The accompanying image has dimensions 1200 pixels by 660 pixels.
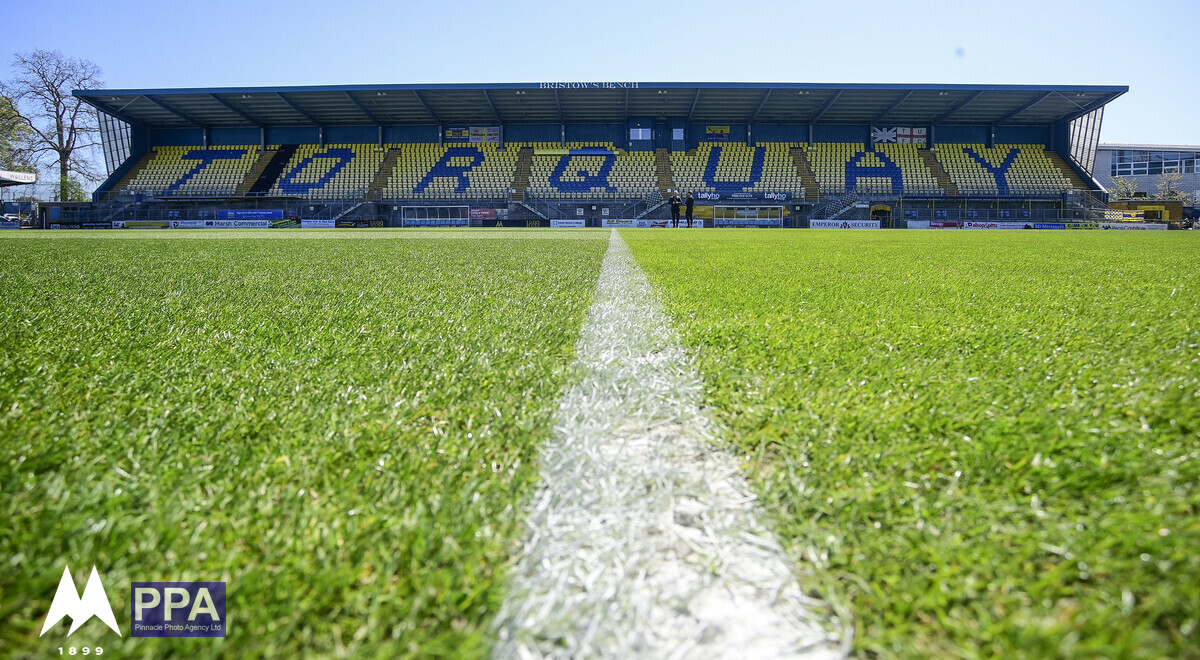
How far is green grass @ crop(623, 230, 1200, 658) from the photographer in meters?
0.55

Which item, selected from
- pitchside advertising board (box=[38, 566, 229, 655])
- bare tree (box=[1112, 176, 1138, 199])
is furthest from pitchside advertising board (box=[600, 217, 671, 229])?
bare tree (box=[1112, 176, 1138, 199])

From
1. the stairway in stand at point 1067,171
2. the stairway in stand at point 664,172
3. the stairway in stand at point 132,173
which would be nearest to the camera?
the stairway in stand at point 664,172

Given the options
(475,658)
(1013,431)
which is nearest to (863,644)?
(475,658)

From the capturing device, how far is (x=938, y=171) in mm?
33406

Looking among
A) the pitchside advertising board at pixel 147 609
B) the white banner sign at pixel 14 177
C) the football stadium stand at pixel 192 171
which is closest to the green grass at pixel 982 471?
the pitchside advertising board at pixel 147 609

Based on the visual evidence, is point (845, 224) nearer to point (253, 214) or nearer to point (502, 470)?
point (253, 214)

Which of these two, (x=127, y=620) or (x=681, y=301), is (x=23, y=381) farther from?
(x=681, y=301)

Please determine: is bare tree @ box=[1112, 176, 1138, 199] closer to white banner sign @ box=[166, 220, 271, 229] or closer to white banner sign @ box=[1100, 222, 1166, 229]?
white banner sign @ box=[1100, 222, 1166, 229]

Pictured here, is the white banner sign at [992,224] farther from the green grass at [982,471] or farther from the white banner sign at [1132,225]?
the green grass at [982,471]

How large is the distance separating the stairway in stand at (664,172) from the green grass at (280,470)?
3106 cm

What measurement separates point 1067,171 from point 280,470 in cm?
4273

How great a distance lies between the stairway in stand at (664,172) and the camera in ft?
106

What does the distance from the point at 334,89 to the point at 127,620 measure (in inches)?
1338

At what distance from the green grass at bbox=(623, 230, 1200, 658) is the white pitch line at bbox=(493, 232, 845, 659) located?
5cm
